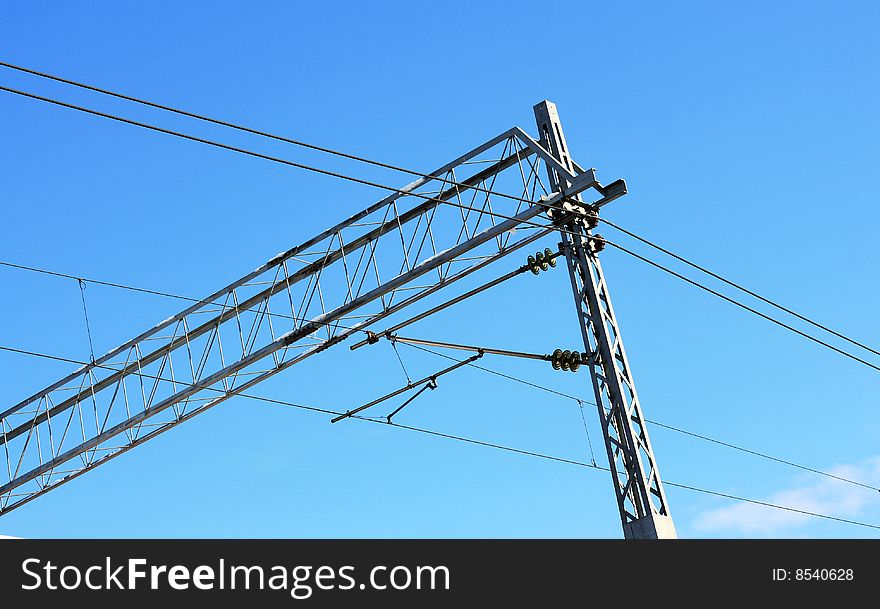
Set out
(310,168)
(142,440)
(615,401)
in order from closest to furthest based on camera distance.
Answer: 1. (310,168)
2. (615,401)
3. (142,440)

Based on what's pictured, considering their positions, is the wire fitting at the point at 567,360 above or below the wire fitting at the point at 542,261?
below

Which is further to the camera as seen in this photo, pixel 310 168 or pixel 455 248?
pixel 455 248

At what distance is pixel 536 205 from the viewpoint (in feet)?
51.8

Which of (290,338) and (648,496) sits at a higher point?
(290,338)

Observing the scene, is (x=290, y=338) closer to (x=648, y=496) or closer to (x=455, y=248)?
(x=455, y=248)

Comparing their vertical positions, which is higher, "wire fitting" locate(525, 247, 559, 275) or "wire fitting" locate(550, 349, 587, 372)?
"wire fitting" locate(525, 247, 559, 275)
